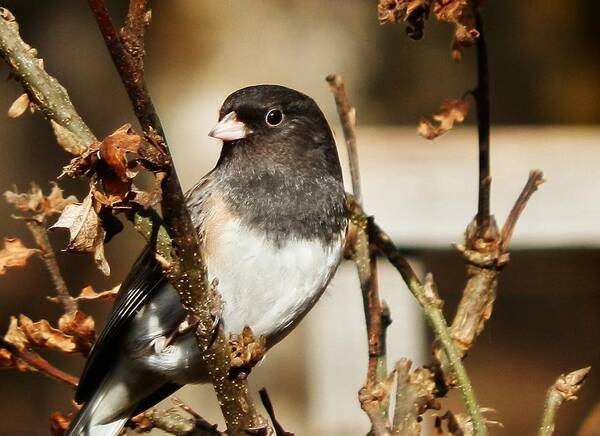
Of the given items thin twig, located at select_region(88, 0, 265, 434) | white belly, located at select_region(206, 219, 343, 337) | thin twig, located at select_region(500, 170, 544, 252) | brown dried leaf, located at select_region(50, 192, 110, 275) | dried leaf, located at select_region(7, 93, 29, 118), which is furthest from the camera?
white belly, located at select_region(206, 219, 343, 337)

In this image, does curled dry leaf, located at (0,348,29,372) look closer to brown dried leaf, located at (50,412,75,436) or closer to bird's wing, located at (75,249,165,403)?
brown dried leaf, located at (50,412,75,436)

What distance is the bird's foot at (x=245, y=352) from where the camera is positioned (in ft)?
4.66

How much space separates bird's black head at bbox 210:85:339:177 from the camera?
208 centimetres

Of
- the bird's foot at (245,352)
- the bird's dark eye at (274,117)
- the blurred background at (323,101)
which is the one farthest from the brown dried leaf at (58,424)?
the blurred background at (323,101)

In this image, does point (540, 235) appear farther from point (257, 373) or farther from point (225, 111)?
point (257, 373)

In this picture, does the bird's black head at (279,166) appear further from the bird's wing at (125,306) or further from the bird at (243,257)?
the bird's wing at (125,306)

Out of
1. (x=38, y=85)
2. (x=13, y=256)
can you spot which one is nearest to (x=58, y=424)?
(x=13, y=256)

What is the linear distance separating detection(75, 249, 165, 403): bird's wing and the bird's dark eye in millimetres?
338

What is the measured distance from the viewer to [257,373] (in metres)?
3.31

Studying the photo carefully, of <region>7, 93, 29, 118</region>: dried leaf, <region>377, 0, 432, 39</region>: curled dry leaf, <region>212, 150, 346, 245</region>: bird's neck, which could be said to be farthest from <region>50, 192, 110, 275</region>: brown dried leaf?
<region>212, 150, 346, 245</region>: bird's neck

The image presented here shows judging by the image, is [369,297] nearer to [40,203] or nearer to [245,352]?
[245,352]

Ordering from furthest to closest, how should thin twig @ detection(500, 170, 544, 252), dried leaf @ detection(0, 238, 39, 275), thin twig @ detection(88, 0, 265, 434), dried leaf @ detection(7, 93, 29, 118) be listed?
thin twig @ detection(500, 170, 544, 252), dried leaf @ detection(0, 238, 39, 275), dried leaf @ detection(7, 93, 29, 118), thin twig @ detection(88, 0, 265, 434)

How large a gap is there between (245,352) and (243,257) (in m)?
0.46

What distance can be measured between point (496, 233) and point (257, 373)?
70.1 inches
